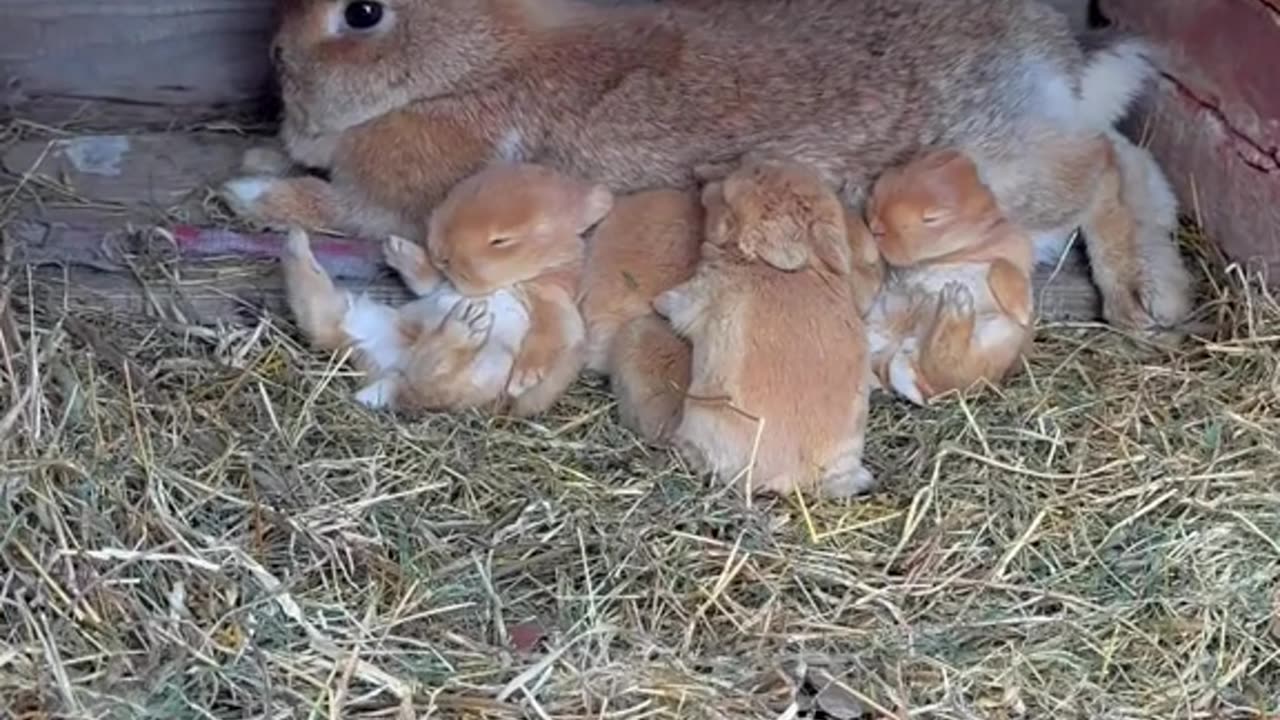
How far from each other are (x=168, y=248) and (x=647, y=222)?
872 millimetres

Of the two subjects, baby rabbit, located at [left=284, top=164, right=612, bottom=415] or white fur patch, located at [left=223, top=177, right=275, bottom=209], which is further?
white fur patch, located at [left=223, top=177, right=275, bottom=209]

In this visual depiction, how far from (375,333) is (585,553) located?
0.67 metres

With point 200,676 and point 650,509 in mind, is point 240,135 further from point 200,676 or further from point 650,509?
point 200,676

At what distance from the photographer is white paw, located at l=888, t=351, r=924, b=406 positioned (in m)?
3.56

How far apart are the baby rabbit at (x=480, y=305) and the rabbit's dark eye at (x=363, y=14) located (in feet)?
1.48

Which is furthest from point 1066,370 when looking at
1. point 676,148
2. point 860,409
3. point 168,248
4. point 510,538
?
point 168,248

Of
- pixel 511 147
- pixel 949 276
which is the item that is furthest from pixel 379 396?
pixel 949 276

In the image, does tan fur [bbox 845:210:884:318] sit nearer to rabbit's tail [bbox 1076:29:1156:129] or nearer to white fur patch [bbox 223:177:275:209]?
rabbit's tail [bbox 1076:29:1156:129]

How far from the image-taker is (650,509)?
323cm

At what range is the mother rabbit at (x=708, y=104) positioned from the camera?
148 inches

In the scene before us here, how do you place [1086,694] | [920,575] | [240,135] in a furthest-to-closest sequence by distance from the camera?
1. [240,135]
2. [920,575]
3. [1086,694]

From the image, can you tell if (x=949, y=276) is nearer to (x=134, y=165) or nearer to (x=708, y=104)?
(x=708, y=104)

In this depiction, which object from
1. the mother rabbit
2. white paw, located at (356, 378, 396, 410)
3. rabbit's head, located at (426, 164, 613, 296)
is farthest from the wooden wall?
white paw, located at (356, 378, 396, 410)

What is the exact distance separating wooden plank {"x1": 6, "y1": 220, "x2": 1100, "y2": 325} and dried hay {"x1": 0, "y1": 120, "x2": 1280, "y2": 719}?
2.6 inches
